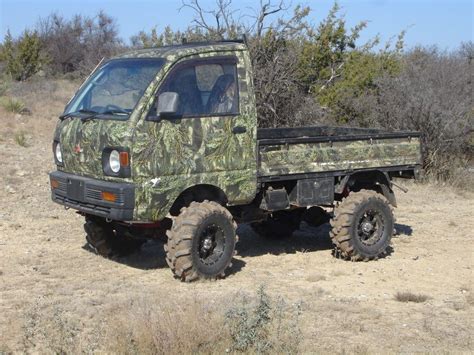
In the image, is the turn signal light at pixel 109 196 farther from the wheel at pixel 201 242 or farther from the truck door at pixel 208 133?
the wheel at pixel 201 242

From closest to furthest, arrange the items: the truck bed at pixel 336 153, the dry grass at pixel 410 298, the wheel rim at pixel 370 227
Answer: the dry grass at pixel 410 298 < the truck bed at pixel 336 153 < the wheel rim at pixel 370 227

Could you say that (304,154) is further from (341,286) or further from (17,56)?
(17,56)

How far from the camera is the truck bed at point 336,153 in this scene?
8648 millimetres

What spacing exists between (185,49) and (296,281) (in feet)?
9.35

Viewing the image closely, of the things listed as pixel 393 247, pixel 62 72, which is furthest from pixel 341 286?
pixel 62 72

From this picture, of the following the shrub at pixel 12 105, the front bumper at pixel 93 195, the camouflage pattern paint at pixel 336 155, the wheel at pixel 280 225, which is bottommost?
the wheel at pixel 280 225

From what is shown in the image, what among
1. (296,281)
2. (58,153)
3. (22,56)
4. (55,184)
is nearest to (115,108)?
(58,153)

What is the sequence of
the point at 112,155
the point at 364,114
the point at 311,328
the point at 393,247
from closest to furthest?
the point at 311,328 → the point at 112,155 → the point at 393,247 → the point at 364,114

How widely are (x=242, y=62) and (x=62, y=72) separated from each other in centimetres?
3391

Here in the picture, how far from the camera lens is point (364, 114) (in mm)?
17031

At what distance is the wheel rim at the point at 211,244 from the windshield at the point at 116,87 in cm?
156

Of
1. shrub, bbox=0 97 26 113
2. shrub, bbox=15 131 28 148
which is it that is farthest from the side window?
shrub, bbox=0 97 26 113

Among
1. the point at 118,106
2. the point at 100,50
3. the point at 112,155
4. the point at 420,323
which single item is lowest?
the point at 420,323

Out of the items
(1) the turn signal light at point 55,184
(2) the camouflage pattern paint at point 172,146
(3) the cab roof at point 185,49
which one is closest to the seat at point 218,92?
(2) the camouflage pattern paint at point 172,146
